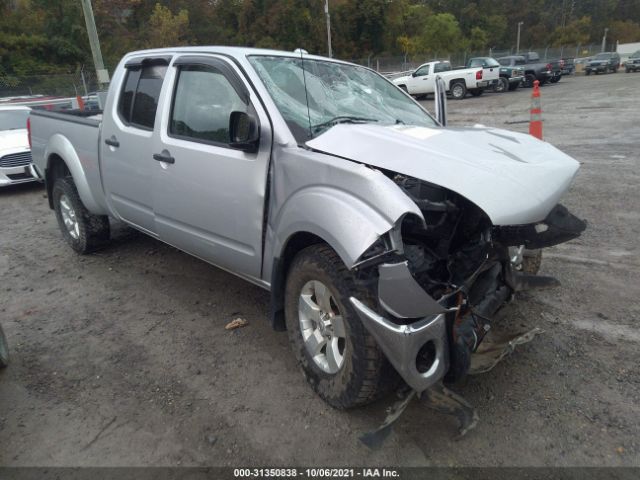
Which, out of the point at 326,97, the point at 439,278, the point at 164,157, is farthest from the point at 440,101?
the point at 164,157

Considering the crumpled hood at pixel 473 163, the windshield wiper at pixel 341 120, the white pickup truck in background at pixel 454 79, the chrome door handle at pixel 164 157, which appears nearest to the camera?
the crumpled hood at pixel 473 163

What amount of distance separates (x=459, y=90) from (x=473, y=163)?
2191 centimetres

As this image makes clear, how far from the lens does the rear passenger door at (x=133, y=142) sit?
399 centimetres

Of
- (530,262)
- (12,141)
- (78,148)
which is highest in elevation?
(78,148)

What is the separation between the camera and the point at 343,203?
2535 mm

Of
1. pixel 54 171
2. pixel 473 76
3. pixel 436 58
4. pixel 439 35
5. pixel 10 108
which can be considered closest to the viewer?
pixel 54 171

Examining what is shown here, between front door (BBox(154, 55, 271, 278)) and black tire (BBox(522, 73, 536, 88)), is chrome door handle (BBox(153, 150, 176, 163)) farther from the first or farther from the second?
black tire (BBox(522, 73, 536, 88))

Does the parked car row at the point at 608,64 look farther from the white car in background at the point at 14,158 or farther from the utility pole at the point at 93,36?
the white car in background at the point at 14,158

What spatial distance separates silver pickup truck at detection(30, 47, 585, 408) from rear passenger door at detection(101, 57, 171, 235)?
0.02 m

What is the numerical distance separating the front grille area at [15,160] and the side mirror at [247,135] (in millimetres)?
7468

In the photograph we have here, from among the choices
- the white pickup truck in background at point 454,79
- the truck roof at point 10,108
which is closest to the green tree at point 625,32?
the white pickup truck in background at point 454,79

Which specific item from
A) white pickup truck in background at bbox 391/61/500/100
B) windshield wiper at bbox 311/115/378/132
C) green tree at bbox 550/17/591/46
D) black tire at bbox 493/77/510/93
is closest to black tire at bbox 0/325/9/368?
windshield wiper at bbox 311/115/378/132

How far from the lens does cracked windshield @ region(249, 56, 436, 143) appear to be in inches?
125

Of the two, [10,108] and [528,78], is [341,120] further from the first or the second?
[528,78]
